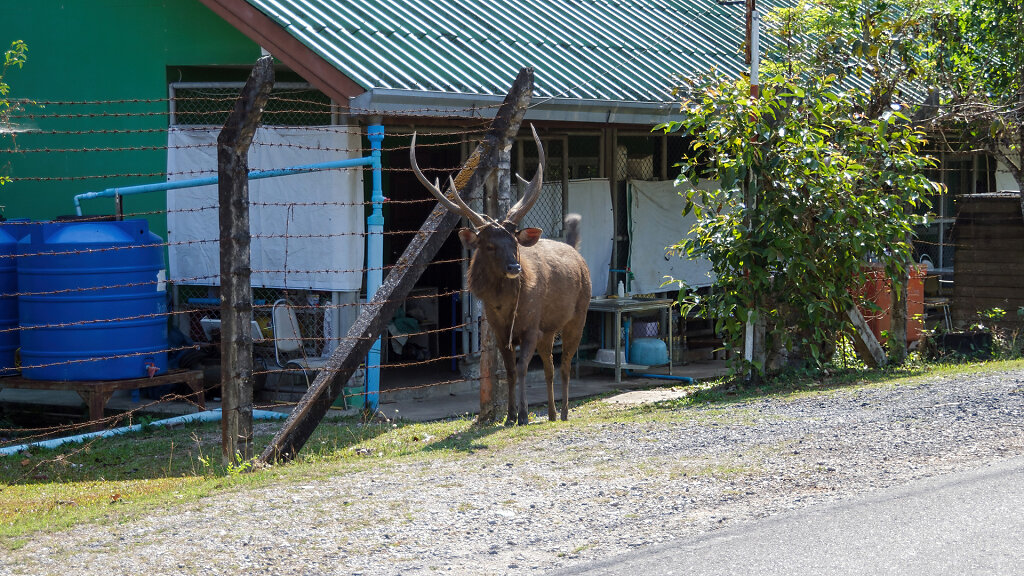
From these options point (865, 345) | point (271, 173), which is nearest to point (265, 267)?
point (271, 173)

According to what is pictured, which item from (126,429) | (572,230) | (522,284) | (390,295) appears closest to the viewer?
(390,295)

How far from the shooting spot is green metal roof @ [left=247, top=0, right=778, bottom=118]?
438 inches

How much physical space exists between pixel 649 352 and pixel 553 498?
787cm

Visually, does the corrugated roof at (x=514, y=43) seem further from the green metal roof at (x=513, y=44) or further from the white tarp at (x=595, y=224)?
the white tarp at (x=595, y=224)

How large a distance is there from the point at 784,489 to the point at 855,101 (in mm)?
7910

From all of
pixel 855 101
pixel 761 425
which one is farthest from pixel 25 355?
pixel 855 101

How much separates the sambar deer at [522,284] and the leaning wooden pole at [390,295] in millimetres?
248

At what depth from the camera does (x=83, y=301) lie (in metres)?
10.5

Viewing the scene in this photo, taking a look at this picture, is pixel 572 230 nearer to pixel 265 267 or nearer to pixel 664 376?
A: pixel 664 376

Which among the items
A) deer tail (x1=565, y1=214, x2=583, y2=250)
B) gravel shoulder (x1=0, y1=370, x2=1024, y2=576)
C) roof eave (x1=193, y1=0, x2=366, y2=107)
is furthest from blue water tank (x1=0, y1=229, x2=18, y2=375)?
gravel shoulder (x1=0, y1=370, x2=1024, y2=576)

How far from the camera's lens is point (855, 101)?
43.6ft

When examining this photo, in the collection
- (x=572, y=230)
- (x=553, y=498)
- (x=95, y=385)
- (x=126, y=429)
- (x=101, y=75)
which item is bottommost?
(x=126, y=429)

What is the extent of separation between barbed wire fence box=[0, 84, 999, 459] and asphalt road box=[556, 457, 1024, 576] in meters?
4.49

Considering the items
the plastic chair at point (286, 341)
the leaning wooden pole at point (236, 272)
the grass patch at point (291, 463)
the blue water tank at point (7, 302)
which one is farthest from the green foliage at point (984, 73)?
the blue water tank at point (7, 302)
